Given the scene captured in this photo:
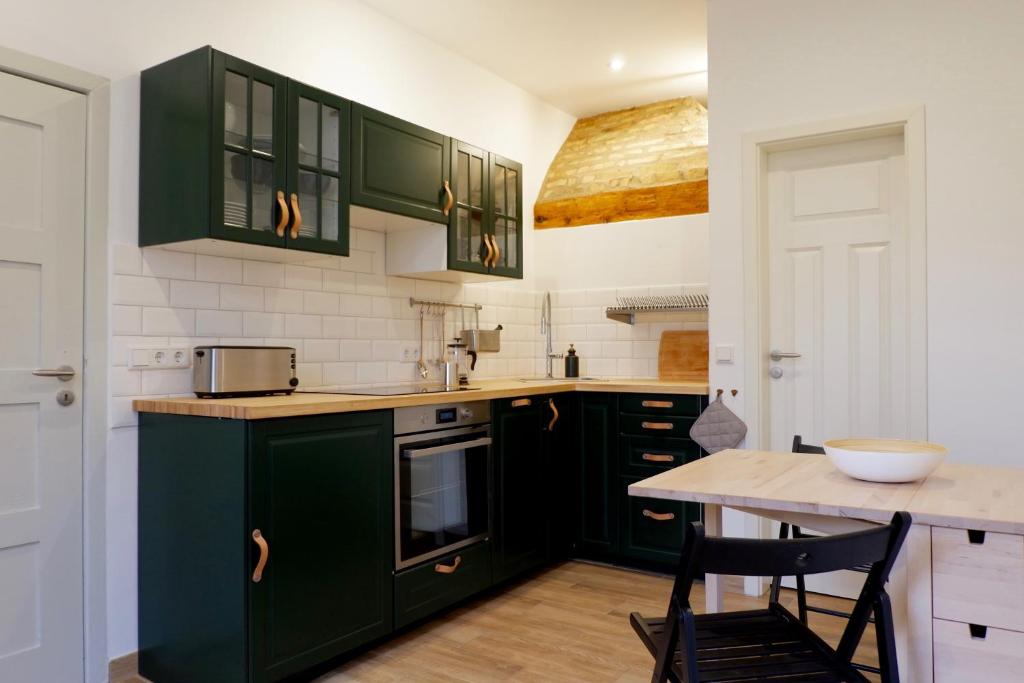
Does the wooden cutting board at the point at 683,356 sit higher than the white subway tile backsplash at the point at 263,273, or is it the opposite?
the white subway tile backsplash at the point at 263,273

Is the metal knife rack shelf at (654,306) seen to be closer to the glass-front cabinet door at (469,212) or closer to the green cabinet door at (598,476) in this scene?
the green cabinet door at (598,476)

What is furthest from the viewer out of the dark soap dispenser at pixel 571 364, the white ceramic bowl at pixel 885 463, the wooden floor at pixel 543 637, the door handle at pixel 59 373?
the dark soap dispenser at pixel 571 364

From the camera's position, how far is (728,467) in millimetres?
2049

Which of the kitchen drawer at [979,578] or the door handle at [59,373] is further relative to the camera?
the door handle at [59,373]

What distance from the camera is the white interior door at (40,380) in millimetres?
2400

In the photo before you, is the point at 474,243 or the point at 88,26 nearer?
the point at 88,26

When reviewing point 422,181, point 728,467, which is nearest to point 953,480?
point 728,467

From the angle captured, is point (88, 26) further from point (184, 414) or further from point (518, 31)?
point (518, 31)

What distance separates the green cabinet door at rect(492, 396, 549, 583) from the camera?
350 centimetres

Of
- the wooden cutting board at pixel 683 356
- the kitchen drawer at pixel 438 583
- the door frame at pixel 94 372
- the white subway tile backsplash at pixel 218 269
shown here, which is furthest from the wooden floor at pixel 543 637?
the white subway tile backsplash at pixel 218 269

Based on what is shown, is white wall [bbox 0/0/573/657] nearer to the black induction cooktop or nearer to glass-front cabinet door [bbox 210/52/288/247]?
glass-front cabinet door [bbox 210/52/288/247]

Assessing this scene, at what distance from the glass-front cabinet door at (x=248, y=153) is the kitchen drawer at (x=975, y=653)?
2410 millimetres

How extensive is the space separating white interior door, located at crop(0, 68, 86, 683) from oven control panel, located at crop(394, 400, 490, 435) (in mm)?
1150

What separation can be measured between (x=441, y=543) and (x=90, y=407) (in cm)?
146
